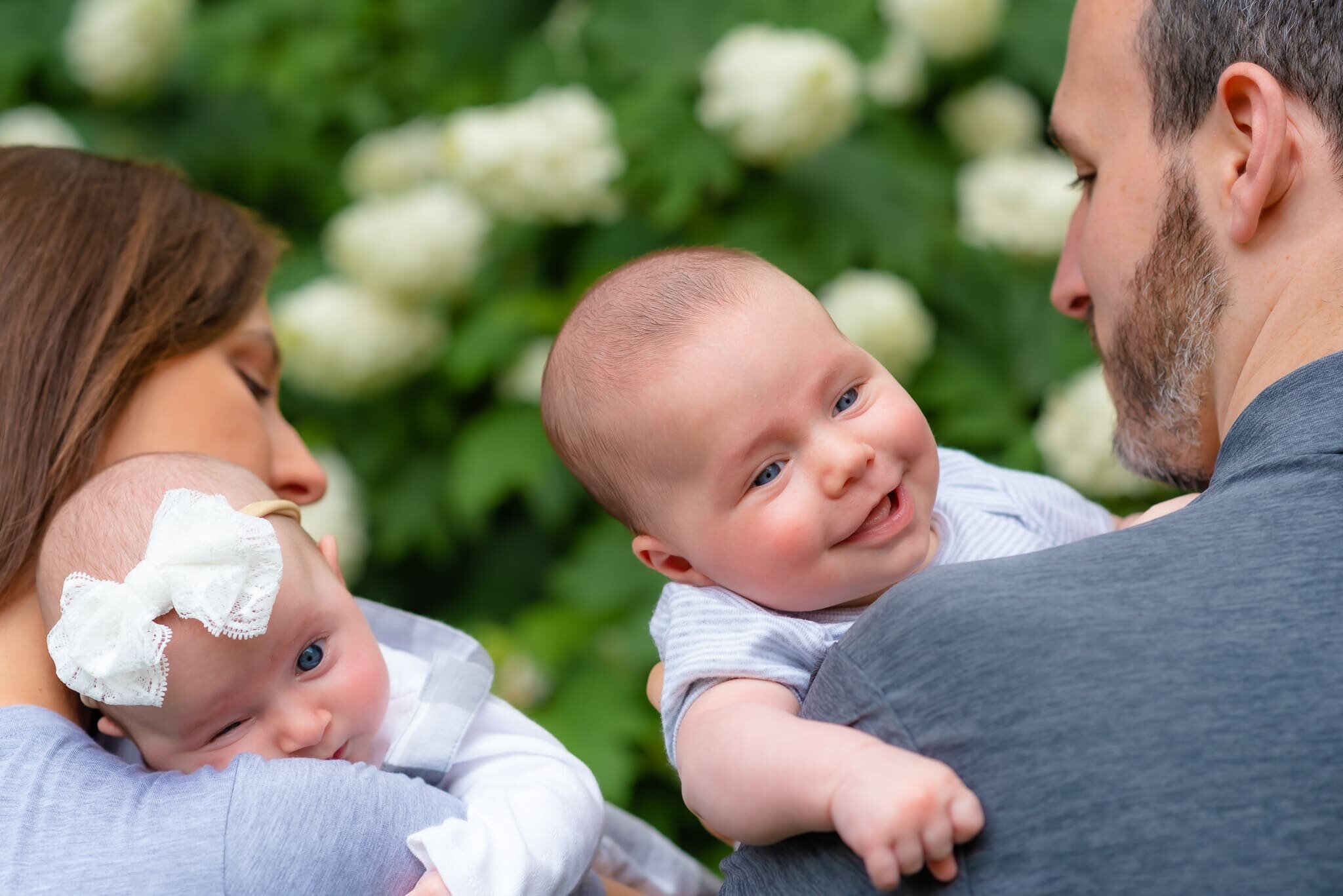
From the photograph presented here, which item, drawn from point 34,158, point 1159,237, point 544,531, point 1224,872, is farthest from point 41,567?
point 544,531

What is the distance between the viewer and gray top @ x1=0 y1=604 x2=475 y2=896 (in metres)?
1.25

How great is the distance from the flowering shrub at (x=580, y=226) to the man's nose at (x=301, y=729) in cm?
120

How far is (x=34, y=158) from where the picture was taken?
176 centimetres

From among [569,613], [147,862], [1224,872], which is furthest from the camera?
[569,613]

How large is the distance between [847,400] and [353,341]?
1.84 meters

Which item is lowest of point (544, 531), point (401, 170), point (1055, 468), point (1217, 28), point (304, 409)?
point (544, 531)

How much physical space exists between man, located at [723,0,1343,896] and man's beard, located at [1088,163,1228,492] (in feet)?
0.13

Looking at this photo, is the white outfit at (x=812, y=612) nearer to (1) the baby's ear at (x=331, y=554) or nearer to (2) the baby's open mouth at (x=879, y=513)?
(2) the baby's open mouth at (x=879, y=513)

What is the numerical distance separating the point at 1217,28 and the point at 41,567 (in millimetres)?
1580

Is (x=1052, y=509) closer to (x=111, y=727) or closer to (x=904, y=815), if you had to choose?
(x=904, y=815)

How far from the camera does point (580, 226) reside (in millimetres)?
3146

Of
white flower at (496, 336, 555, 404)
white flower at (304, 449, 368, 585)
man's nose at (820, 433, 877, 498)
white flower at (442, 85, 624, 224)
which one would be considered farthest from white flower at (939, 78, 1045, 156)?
man's nose at (820, 433, 877, 498)

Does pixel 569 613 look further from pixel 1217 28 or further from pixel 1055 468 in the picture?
pixel 1217 28

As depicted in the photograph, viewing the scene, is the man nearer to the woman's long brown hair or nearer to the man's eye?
the man's eye
